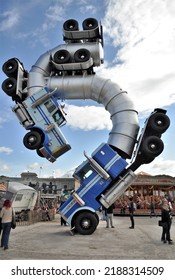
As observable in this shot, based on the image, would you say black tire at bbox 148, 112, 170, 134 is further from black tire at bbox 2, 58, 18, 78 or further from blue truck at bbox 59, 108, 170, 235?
black tire at bbox 2, 58, 18, 78

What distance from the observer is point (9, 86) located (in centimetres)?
1347

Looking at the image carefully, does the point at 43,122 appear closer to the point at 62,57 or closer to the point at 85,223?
the point at 62,57

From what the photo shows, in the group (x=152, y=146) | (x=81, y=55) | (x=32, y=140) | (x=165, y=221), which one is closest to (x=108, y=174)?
(x=152, y=146)

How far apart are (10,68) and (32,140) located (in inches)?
159

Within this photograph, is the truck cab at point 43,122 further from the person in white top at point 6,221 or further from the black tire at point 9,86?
the person in white top at point 6,221

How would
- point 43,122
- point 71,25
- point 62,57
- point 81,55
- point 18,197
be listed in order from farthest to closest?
1. point 18,197
2. point 71,25
3. point 62,57
4. point 81,55
5. point 43,122

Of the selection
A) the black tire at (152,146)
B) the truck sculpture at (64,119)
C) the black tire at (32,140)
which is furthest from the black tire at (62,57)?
the black tire at (152,146)

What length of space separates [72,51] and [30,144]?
17.1ft

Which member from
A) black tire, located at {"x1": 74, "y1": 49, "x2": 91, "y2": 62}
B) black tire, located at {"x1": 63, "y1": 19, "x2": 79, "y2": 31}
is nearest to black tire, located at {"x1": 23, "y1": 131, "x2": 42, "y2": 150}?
black tire, located at {"x1": 74, "y1": 49, "x2": 91, "y2": 62}

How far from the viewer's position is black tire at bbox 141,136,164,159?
38.5 ft

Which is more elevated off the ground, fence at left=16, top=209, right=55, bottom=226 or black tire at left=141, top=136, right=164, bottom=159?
black tire at left=141, top=136, right=164, bottom=159

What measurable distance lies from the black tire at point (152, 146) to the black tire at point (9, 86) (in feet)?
21.8

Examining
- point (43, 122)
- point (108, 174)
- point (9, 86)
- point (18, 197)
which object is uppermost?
point (9, 86)

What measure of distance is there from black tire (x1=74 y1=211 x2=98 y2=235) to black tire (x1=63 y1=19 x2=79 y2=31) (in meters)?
9.42
